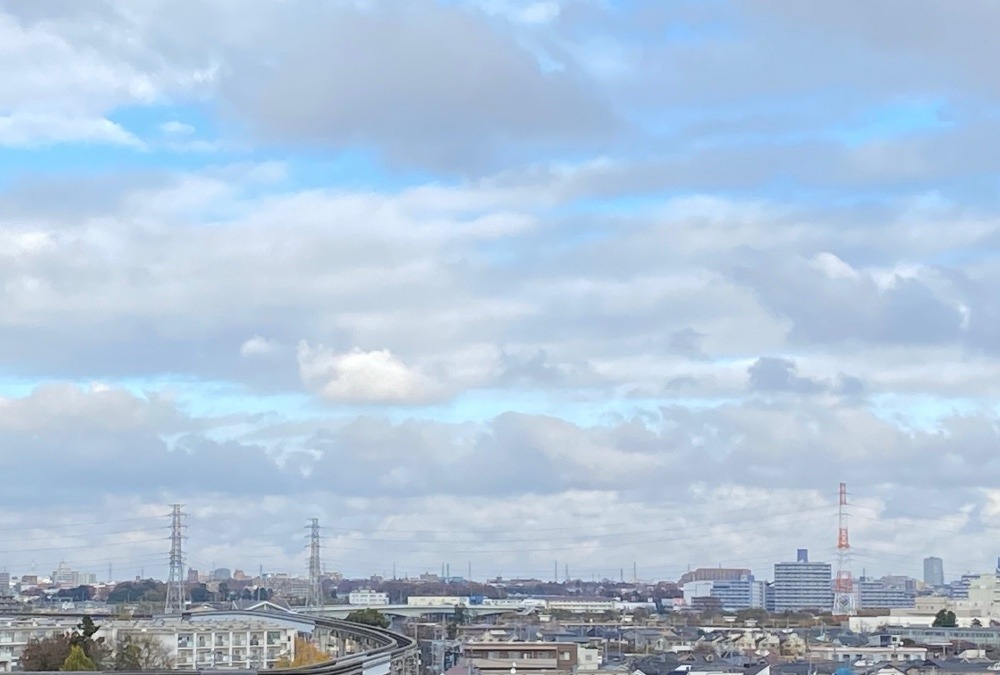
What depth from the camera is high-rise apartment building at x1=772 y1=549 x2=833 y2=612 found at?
526 feet

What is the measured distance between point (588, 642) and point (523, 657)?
19046mm

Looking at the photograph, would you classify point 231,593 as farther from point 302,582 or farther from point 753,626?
point 753,626

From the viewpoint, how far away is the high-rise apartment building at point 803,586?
160375 mm

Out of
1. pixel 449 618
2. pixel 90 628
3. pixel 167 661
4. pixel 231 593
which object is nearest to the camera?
pixel 90 628

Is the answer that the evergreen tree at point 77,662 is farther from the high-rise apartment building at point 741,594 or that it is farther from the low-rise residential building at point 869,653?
the high-rise apartment building at point 741,594

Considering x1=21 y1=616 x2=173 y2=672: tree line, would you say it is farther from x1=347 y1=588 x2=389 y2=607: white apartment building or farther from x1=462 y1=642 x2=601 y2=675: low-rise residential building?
x1=347 y1=588 x2=389 y2=607: white apartment building

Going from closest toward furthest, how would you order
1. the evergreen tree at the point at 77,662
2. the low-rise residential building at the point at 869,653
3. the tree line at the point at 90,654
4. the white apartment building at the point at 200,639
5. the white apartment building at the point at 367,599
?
the evergreen tree at the point at 77,662 < the tree line at the point at 90,654 < the white apartment building at the point at 200,639 < the low-rise residential building at the point at 869,653 < the white apartment building at the point at 367,599

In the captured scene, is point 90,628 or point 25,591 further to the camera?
point 25,591

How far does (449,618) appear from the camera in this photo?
10550cm

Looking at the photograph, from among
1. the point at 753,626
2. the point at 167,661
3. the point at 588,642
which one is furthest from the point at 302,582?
the point at 167,661

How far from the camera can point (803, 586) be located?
162 m

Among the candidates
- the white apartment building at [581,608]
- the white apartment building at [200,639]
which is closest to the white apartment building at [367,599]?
the white apartment building at [581,608]

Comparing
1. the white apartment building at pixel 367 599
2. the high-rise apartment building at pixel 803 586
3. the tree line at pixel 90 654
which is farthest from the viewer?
the high-rise apartment building at pixel 803 586

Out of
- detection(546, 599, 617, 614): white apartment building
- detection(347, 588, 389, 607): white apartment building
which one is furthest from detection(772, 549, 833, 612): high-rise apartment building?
detection(347, 588, 389, 607): white apartment building
